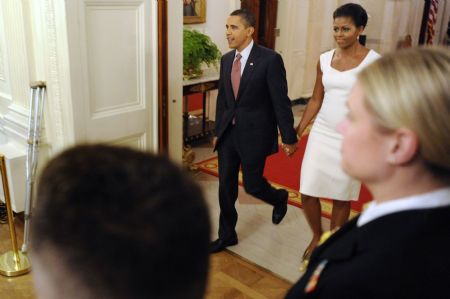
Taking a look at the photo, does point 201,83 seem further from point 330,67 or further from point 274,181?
point 330,67

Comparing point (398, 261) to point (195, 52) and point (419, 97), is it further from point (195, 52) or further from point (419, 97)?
point (195, 52)

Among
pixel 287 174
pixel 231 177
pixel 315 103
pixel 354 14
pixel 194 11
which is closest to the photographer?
pixel 354 14

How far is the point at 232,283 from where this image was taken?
2834 millimetres

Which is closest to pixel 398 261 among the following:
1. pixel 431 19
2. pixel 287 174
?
pixel 287 174

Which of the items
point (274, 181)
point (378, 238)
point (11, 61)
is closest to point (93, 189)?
point (378, 238)

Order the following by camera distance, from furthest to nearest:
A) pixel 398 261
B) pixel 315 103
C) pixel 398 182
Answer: pixel 315 103, pixel 398 182, pixel 398 261

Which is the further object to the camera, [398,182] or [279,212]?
[279,212]

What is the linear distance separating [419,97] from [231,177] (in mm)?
2278

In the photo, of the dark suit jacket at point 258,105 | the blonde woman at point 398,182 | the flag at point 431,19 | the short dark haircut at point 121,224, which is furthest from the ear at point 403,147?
the flag at point 431,19

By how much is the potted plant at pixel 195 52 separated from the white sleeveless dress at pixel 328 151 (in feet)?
7.31

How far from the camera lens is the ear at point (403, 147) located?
36.2 inches

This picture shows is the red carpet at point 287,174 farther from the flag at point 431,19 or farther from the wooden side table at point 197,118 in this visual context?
the flag at point 431,19

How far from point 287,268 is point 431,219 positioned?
7.22 feet

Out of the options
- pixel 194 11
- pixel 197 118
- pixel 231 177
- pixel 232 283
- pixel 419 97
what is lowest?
pixel 232 283
